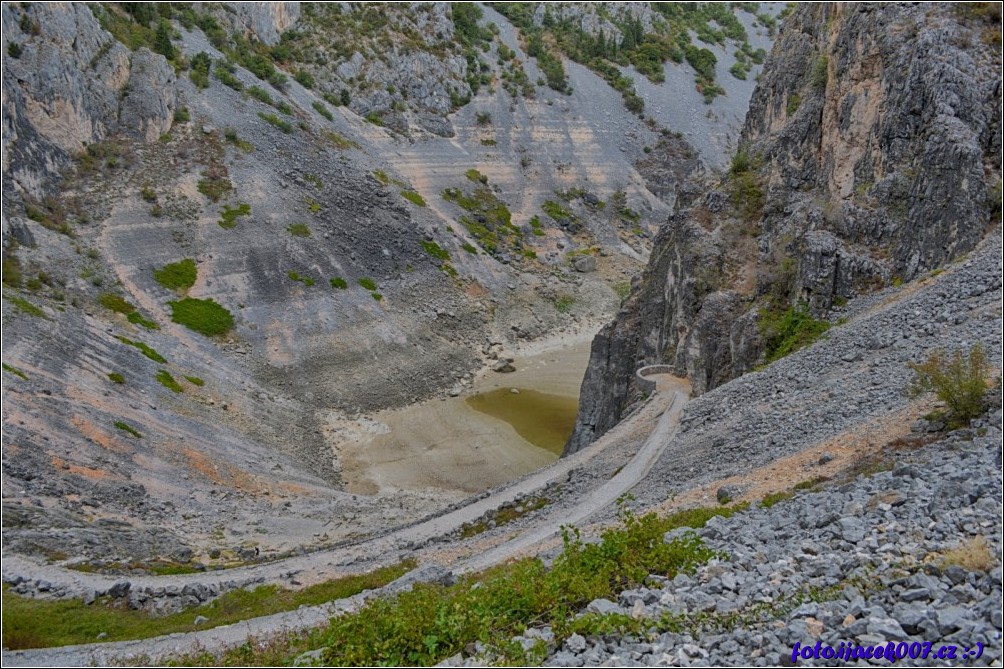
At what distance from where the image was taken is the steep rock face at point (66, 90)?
191 ft

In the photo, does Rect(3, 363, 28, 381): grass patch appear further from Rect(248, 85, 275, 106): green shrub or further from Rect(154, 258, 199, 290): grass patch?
Rect(248, 85, 275, 106): green shrub

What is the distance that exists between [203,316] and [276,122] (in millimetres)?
29996

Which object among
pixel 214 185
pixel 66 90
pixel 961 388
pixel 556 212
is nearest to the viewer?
pixel 961 388

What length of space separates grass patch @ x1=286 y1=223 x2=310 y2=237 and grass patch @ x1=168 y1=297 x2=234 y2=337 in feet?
38.9

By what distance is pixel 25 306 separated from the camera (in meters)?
42.6

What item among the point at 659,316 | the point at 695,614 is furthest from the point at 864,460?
the point at 659,316

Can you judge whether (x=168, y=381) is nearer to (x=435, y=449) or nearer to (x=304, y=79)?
(x=435, y=449)

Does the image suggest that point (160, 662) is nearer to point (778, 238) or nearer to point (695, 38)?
point (778, 238)

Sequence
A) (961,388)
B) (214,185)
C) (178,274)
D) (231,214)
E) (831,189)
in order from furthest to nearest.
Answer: (214,185)
(231,214)
(178,274)
(831,189)
(961,388)

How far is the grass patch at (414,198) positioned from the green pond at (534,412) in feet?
93.2

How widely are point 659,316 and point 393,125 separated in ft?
197

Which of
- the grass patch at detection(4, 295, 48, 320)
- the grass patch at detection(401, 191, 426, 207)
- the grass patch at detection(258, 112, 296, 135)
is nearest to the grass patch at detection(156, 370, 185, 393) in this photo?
the grass patch at detection(4, 295, 48, 320)

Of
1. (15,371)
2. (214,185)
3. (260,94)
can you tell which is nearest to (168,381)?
(15,371)

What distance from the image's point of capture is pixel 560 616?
11.5 metres
